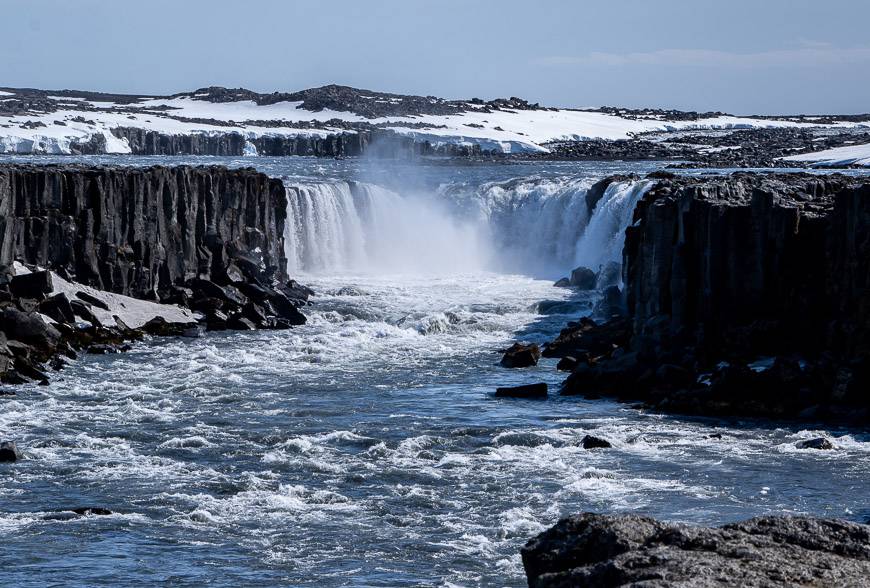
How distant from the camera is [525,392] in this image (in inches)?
1458

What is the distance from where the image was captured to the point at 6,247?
4712cm

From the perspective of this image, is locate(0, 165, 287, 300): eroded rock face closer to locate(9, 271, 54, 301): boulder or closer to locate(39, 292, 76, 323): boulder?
locate(9, 271, 54, 301): boulder

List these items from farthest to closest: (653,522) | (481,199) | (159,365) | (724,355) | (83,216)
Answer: (481,199) < (83,216) < (159,365) < (724,355) < (653,522)

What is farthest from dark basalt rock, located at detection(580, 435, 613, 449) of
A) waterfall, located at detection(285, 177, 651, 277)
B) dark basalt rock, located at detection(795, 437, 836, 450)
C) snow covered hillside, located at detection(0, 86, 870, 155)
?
snow covered hillside, located at detection(0, 86, 870, 155)

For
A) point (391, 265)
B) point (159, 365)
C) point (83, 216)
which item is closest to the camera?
point (159, 365)

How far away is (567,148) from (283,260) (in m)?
91.4

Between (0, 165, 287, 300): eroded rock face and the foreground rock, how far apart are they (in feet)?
123

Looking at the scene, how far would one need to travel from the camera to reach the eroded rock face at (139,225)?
5053cm

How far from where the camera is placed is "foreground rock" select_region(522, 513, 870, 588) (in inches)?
451

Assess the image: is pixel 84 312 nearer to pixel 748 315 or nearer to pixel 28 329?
pixel 28 329

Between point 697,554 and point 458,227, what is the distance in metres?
65.9

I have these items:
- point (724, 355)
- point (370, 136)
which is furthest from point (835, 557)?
point (370, 136)

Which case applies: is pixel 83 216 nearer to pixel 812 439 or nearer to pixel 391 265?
pixel 391 265

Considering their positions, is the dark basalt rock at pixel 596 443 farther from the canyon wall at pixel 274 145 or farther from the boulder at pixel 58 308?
the canyon wall at pixel 274 145
